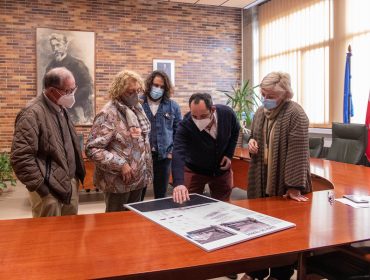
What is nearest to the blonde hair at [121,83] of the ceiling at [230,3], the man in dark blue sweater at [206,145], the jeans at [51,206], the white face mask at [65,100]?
the white face mask at [65,100]

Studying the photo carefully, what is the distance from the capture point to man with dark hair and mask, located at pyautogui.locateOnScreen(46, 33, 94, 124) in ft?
23.1

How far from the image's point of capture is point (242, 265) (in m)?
1.60

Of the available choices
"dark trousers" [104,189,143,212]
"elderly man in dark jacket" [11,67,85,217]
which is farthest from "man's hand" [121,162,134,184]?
"elderly man in dark jacket" [11,67,85,217]

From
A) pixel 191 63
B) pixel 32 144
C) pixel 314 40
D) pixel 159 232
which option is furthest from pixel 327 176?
pixel 191 63

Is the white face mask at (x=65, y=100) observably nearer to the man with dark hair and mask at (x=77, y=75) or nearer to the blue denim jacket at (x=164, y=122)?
the blue denim jacket at (x=164, y=122)

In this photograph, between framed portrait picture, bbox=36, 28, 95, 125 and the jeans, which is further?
framed portrait picture, bbox=36, 28, 95, 125

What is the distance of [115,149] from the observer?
97.7 inches

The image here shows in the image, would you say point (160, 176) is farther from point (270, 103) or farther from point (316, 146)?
point (316, 146)

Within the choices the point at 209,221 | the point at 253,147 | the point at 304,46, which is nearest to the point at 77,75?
the point at 304,46

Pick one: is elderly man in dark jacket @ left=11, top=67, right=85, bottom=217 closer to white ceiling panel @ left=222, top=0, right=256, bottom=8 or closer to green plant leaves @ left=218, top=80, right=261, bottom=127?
green plant leaves @ left=218, top=80, right=261, bottom=127

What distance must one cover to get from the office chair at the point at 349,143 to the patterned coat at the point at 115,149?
2.88 meters

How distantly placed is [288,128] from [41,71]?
5918 millimetres

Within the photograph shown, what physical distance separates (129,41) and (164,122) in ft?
15.1

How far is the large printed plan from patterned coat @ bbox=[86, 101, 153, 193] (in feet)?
1.40
